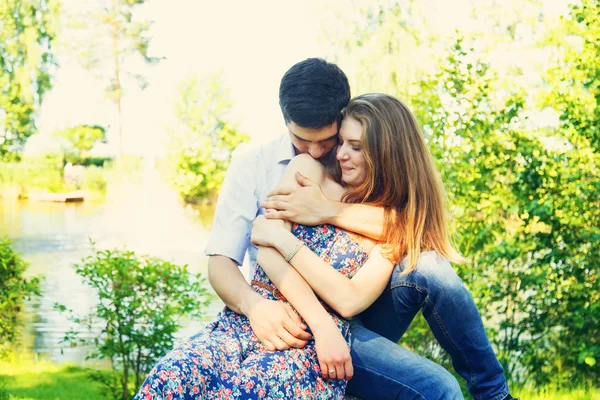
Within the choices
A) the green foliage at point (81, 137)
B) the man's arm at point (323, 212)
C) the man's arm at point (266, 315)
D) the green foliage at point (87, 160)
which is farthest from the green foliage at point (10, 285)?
the green foliage at point (87, 160)

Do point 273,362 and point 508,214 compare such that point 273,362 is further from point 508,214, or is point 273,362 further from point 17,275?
point 17,275

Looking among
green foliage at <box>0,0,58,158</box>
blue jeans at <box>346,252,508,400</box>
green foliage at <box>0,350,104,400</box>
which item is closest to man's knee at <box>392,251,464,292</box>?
blue jeans at <box>346,252,508,400</box>

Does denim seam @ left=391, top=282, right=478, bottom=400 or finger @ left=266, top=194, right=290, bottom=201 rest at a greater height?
finger @ left=266, top=194, right=290, bottom=201

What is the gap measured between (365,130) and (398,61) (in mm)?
10298

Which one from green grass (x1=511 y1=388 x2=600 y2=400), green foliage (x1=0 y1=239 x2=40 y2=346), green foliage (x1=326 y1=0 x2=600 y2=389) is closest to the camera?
green grass (x1=511 y1=388 x2=600 y2=400)

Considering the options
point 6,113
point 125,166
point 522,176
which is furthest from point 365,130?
point 125,166

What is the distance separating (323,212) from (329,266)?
0.60 ft

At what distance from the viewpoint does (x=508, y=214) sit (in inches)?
162

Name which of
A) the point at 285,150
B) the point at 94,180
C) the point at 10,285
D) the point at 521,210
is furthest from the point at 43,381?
the point at 94,180

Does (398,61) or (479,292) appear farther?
(398,61)

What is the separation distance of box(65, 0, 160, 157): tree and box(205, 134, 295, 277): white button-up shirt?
15.6 metres

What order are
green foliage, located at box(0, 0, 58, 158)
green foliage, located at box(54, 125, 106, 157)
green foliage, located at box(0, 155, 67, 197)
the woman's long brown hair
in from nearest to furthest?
the woman's long brown hair, green foliage, located at box(0, 0, 58, 158), green foliage, located at box(0, 155, 67, 197), green foliage, located at box(54, 125, 106, 157)

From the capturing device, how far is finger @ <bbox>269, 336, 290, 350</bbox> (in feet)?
5.53

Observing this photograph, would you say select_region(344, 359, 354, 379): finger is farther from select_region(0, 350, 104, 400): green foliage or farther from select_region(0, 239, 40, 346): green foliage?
select_region(0, 239, 40, 346): green foliage
